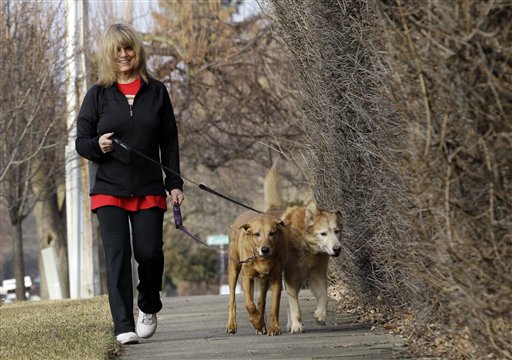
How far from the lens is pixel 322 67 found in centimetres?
889

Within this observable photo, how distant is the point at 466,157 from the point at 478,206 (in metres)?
0.23

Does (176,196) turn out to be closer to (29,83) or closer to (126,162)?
A: (126,162)

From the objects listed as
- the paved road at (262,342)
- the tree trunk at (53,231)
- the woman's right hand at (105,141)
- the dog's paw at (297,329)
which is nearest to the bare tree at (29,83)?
the tree trunk at (53,231)

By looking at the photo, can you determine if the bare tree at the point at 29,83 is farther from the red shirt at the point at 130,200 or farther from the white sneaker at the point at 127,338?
the white sneaker at the point at 127,338

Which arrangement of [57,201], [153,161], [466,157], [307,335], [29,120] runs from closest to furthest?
[466,157], [153,161], [307,335], [29,120], [57,201]

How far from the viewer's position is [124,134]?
26.7ft

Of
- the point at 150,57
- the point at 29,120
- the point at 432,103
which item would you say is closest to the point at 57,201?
the point at 150,57

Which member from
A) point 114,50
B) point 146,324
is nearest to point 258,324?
point 146,324

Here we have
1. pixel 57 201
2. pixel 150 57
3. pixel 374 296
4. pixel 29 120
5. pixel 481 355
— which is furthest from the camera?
pixel 57 201

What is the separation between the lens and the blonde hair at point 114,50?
8.03 m

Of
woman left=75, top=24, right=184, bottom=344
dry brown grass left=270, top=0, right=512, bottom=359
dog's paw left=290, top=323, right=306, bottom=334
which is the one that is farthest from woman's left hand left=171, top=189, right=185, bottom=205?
dry brown grass left=270, top=0, right=512, bottom=359

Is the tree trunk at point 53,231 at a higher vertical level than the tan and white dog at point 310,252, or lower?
higher

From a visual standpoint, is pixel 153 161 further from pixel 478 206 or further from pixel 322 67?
pixel 478 206

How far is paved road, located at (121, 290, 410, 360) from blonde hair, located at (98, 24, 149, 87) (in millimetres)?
1945
